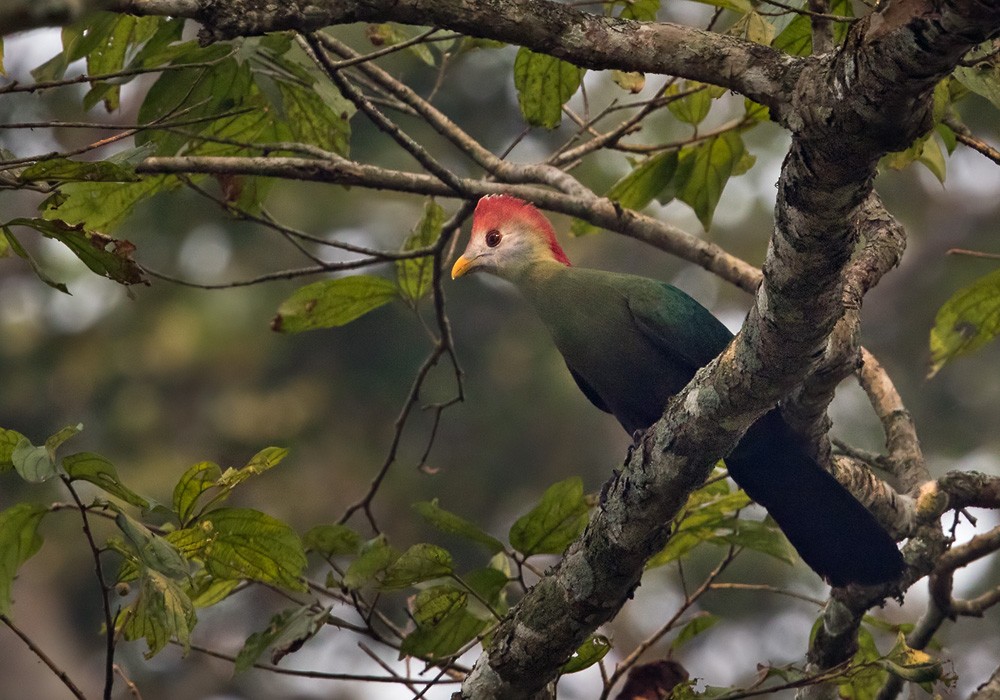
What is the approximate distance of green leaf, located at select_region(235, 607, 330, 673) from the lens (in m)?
2.83

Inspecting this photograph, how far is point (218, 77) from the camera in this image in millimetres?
2998

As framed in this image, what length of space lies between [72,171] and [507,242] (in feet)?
7.43

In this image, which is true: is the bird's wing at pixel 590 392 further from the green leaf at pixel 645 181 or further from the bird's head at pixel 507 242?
the green leaf at pixel 645 181

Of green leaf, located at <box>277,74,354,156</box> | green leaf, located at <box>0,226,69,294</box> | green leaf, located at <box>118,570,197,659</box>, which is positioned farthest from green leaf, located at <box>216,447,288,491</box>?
green leaf, located at <box>277,74,354,156</box>

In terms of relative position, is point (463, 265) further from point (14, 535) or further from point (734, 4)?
point (14, 535)

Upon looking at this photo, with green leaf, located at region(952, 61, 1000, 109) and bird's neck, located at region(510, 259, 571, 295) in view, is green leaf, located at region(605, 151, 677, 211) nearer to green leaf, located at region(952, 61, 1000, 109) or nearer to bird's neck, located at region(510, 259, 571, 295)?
bird's neck, located at region(510, 259, 571, 295)

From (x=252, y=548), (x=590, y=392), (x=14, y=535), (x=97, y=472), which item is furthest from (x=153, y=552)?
(x=590, y=392)

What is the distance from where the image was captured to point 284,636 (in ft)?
9.36

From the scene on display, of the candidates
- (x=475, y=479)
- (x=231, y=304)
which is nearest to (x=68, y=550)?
(x=231, y=304)

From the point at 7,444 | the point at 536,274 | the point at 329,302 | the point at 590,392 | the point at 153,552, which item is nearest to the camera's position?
the point at 153,552

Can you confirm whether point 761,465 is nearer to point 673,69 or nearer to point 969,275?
point 673,69

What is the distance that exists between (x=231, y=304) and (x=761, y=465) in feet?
21.5

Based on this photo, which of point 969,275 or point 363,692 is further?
point 363,692

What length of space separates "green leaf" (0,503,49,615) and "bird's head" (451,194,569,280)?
2205mm
